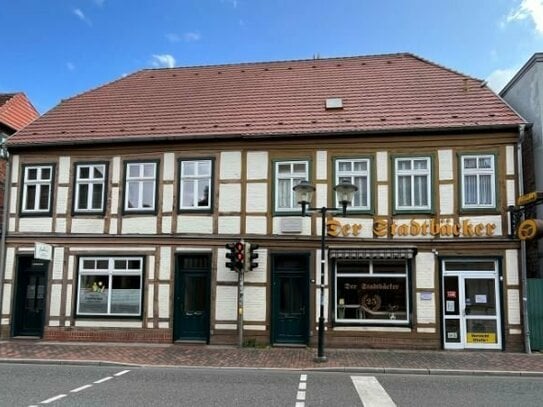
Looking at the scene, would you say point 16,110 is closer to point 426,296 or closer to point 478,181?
point 426,296

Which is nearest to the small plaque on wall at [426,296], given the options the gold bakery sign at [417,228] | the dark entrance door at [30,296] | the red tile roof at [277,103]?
the gold bakery sign at [417,228]

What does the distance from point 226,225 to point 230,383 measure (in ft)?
22.2

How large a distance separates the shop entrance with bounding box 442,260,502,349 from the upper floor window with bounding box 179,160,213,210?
293 inches

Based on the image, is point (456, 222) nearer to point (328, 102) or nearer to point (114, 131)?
point (328, 102)

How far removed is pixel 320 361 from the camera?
13.6 metres

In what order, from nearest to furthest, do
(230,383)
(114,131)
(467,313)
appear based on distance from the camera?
1. (230,383)
2. (467,313)
3. (114,131)

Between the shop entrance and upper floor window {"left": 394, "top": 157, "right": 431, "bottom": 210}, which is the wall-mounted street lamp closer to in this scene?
upper floor window {"left": 394, "top": 157, "right": 431, "bottom": 210}

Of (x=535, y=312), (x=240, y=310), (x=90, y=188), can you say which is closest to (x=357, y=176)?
(x=240, y=310)

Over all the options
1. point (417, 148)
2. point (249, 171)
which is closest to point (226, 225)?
point (249, 171)

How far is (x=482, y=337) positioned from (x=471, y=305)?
3.04 feet

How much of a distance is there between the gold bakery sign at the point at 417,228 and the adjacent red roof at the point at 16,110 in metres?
14.1

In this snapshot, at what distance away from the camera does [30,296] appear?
18.1m

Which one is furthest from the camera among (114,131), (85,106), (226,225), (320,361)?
(85,106)

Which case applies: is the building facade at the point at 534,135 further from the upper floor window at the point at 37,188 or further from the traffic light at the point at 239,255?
the upper floor window at the point at 37,188
